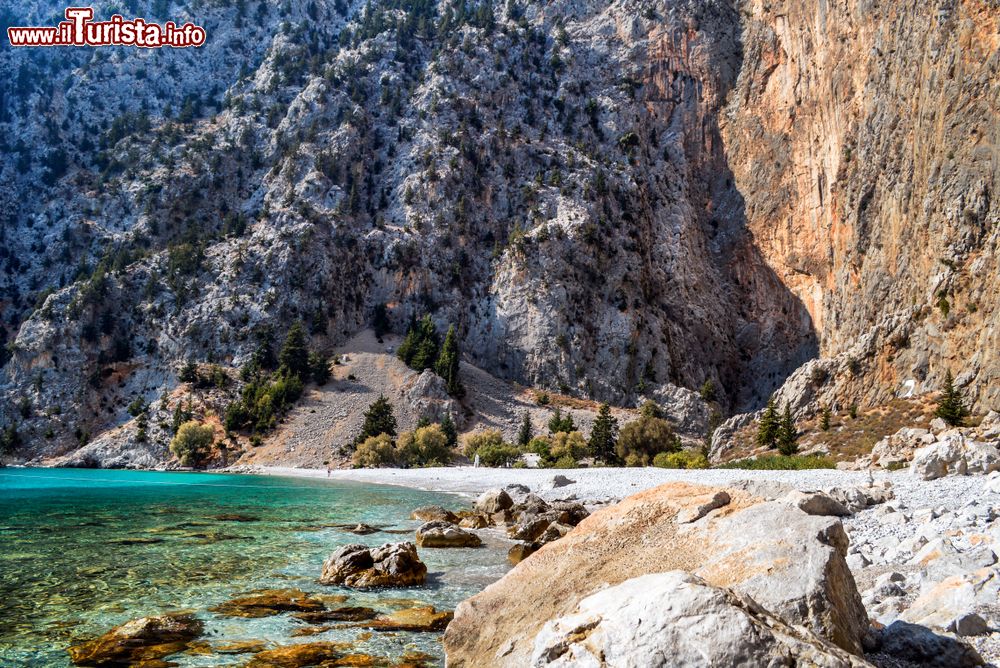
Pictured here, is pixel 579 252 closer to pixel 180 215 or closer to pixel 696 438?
pixel 696 438

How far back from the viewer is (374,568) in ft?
46.6

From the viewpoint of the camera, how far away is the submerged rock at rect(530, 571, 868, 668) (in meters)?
4.25

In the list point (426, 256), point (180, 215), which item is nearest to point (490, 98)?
point (426, 256)

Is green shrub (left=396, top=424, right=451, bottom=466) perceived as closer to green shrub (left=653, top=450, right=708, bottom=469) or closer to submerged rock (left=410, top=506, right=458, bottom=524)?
green shrub (left=653, top=450, right=708, bottom=469)

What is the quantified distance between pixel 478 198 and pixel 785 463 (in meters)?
80.8

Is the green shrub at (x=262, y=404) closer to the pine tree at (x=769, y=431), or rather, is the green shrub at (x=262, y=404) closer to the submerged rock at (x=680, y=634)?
the pine tree at (x=769, y=431)

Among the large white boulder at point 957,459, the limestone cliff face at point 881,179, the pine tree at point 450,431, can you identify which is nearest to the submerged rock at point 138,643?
the large white boulder at point 957,459

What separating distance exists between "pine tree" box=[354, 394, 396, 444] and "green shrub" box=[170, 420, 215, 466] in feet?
59.2

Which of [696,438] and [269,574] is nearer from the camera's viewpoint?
[269,574]

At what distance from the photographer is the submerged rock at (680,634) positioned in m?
4.25

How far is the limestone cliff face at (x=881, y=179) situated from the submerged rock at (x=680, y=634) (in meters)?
38.3

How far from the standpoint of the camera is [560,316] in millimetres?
92562

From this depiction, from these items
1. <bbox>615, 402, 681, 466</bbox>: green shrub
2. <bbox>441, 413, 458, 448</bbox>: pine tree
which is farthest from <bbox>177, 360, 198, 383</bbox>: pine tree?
<bbox>615, 402, 681, 466</bbox>: green shrub

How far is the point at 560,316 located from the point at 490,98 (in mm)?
47706
